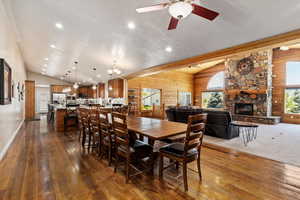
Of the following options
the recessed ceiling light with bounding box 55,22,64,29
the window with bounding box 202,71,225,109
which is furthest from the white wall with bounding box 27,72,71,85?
the window with bounding box 202,71,225,109

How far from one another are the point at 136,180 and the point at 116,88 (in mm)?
7269

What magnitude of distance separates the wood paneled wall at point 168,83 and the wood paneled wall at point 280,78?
547cm

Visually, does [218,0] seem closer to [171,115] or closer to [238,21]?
[238,21]

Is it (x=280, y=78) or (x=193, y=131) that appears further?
(x=280, y=78)

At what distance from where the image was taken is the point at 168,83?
10414 mm

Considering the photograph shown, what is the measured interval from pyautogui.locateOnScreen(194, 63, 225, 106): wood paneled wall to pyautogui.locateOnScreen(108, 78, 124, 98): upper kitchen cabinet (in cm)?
671

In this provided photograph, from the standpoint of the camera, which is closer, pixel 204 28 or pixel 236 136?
pixel 204 28

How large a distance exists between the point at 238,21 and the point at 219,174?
2.90 m

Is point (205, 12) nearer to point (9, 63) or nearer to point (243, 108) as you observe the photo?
point (9, 63)

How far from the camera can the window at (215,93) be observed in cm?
1058

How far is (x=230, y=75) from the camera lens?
878 cm

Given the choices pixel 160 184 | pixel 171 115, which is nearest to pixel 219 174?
pixel 160 184

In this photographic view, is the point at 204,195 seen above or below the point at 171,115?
below

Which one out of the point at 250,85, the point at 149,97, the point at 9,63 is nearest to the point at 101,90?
the point at 149,97
